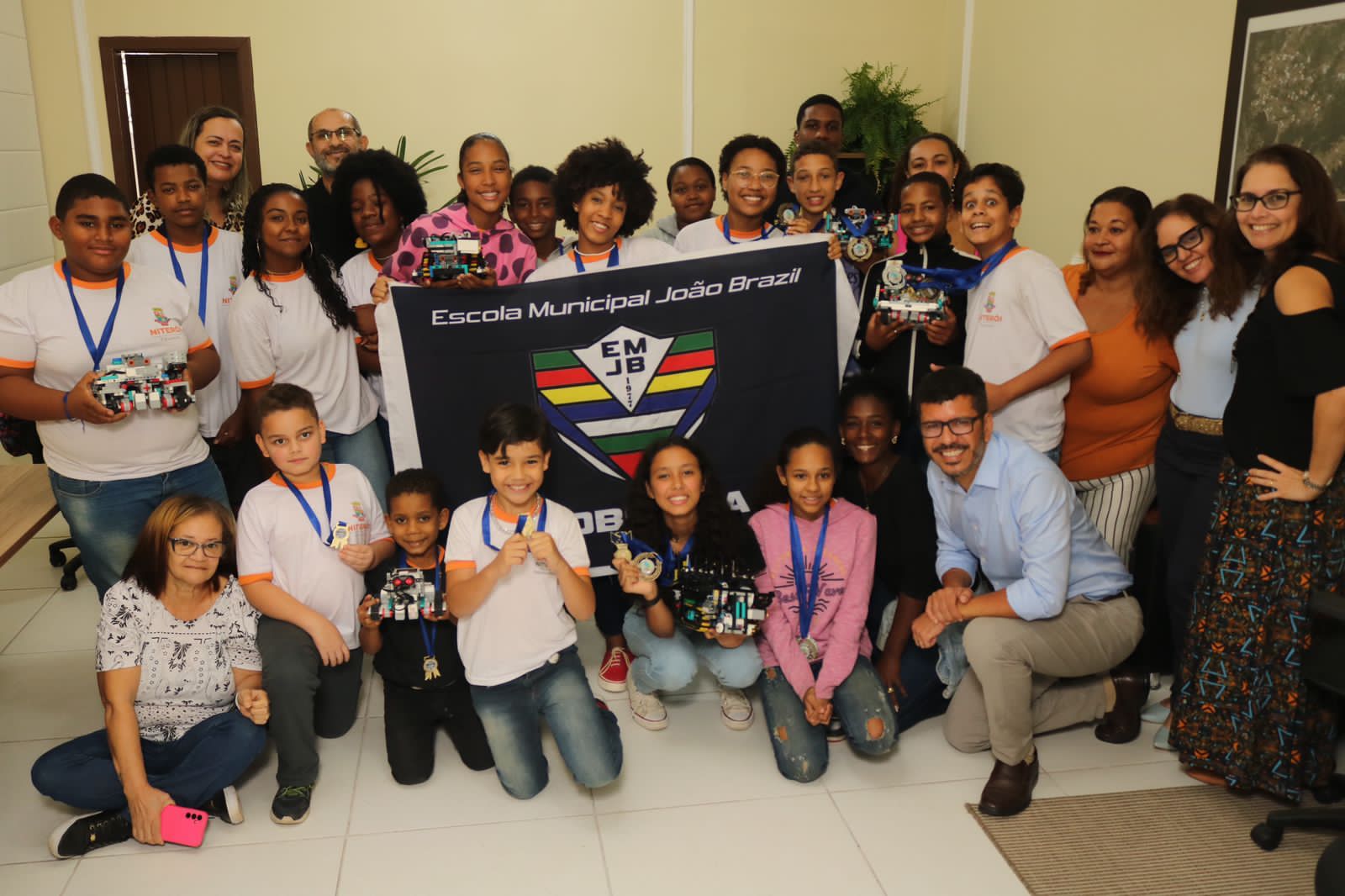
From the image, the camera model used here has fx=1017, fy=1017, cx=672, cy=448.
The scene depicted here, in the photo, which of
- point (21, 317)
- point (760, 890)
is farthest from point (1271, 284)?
point (21, 317)

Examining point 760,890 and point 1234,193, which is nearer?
point 760,890

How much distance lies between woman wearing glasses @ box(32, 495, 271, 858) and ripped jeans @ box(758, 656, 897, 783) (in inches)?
58.3

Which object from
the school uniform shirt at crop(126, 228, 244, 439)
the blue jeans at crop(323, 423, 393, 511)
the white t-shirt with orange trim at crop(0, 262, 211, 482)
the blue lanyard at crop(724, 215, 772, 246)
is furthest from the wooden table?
the blue lanyard at crop(724, 215, 772, 246)

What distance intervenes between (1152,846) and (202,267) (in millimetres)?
3458

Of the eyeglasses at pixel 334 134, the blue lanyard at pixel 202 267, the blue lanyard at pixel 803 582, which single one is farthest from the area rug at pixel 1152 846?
the eyeglasses at pixel 334 134

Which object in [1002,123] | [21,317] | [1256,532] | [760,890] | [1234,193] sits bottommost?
[760,890]

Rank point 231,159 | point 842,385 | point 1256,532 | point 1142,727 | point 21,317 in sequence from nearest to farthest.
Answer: point 1256,532 < point 21,317 < point 1142,727 < point 842,385 < point 231,159

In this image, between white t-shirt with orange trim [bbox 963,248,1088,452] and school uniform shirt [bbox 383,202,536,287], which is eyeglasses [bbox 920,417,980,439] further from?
school uniform shirt [bbox 383,202,536,287]

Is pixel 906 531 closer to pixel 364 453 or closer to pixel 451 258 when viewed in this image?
pixel 451 258

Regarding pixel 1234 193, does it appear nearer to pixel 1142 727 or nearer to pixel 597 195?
pixel 1142 727

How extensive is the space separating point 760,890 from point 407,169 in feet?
9.03

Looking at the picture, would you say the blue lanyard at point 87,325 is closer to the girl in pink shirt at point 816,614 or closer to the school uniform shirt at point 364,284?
the school uniform shirt at point 364,284

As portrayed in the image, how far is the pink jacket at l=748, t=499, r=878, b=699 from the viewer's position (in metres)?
3.11

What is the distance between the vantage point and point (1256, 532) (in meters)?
2.73
